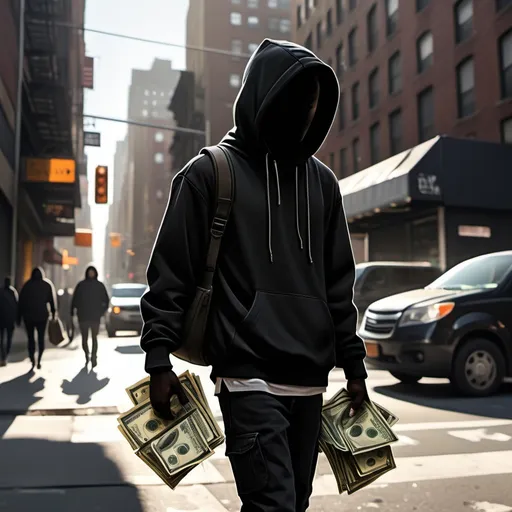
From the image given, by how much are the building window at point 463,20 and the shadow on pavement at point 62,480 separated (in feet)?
73.8

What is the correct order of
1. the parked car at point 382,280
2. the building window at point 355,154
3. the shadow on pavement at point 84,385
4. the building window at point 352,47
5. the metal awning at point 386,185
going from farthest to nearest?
the building window at point 352,47
the building window at point 355,154
the metal awning at point 386,185
the parked car at point 382,280
the shadow on pavement at point 84,385

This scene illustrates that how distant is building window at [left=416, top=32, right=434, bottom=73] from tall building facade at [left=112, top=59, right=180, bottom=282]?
55638 millimetres

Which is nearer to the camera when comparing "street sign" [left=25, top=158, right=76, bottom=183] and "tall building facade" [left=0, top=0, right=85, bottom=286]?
"tall building facade" [left=0, top=0, right=85, bottom=286]

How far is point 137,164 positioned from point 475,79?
145292 mm

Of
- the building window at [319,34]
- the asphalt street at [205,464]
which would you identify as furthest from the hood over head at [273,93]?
the building window at [319,34]

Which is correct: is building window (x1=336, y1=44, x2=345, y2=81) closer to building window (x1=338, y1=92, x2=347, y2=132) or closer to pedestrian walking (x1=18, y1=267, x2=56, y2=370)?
building window (x1=338, y1=92, x2=347, y2=132)

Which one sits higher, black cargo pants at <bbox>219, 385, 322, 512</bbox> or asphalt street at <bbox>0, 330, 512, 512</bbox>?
black cargo pants at <bbox>219, 385, 322, 512</bbox>

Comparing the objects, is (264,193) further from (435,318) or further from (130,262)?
(130,262)

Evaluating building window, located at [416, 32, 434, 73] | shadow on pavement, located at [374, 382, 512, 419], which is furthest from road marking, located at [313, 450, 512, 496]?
building window, located at [416, 32, 434, 73]

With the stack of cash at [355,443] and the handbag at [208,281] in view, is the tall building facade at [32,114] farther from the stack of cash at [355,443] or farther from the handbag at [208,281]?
the stack of cash at [355,443]

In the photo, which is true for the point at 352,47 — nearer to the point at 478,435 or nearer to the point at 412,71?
the point at 412,71

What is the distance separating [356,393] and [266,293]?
23.8 inches

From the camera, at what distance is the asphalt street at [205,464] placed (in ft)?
13.6

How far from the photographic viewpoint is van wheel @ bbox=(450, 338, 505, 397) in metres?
8.09
